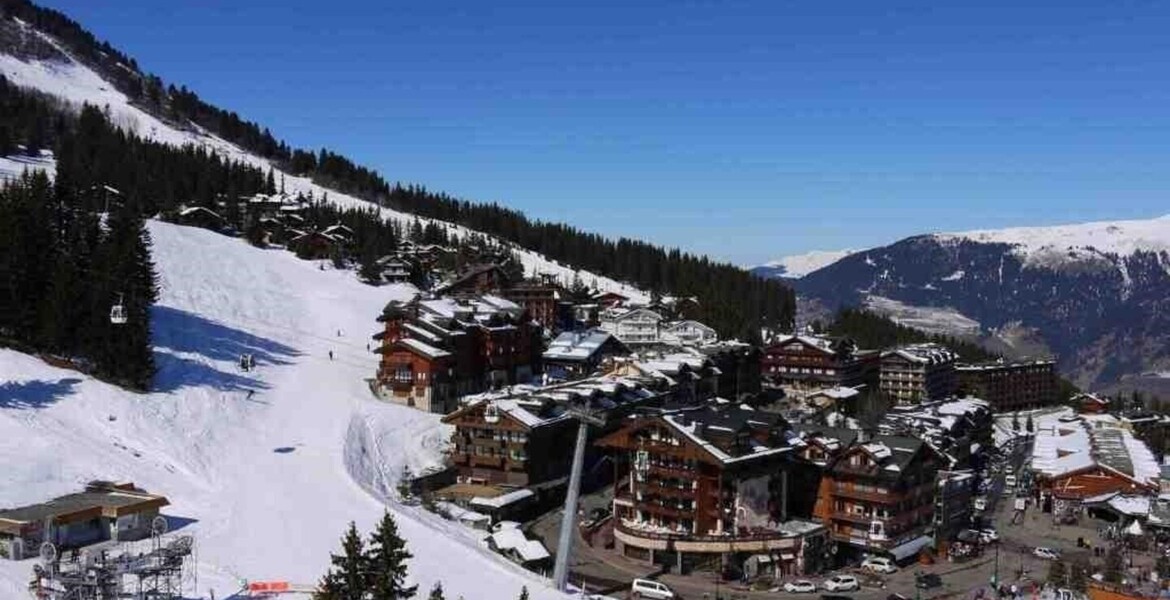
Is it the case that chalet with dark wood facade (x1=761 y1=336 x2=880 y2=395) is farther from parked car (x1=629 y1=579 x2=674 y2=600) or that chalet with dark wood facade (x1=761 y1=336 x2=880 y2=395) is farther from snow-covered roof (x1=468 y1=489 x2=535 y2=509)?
parked car (x1=629 y1=579 x2=674 y2=600)

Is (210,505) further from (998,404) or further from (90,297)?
(998,404)

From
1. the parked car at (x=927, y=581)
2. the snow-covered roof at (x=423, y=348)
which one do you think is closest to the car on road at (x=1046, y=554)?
the parked car at (x=927, y=581)

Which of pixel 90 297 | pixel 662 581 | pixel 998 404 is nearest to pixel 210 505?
pixel 90 297

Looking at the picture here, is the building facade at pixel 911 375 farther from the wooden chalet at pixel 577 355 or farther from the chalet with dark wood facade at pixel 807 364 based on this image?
the wooden chalet at pixel 577 355

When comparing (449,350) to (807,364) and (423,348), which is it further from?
(807,364)

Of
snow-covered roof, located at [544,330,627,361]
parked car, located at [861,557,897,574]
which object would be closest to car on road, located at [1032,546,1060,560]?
parked car, located at [861,557,897,574]
